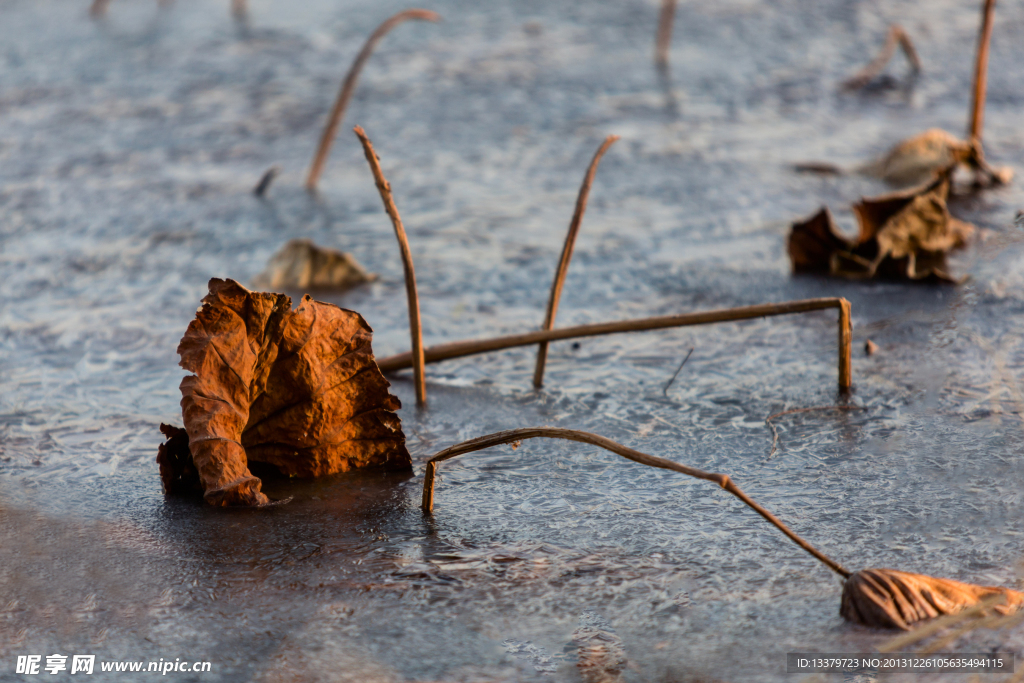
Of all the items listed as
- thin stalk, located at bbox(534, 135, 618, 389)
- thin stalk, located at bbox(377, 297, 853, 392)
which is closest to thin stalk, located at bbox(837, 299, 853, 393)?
thin stalk, located at bbox(377, 297, 853, 392)

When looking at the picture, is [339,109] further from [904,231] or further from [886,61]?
[886,61]

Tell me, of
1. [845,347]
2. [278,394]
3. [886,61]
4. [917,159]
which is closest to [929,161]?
[917,159]

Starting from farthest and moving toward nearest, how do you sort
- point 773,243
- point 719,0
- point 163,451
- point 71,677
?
point 719,0, point 773,243, point 163,451, point 71,677

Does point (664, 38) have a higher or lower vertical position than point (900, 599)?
higher

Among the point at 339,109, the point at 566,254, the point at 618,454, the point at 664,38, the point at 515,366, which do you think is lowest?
the point at 515,366

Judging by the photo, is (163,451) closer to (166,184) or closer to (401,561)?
(401,561)

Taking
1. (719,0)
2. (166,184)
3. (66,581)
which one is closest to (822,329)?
(66,581)

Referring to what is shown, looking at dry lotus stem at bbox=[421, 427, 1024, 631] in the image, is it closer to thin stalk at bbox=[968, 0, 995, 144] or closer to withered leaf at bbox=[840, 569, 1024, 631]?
withered leaf at bbox=[840, 569, 1024, 631]
